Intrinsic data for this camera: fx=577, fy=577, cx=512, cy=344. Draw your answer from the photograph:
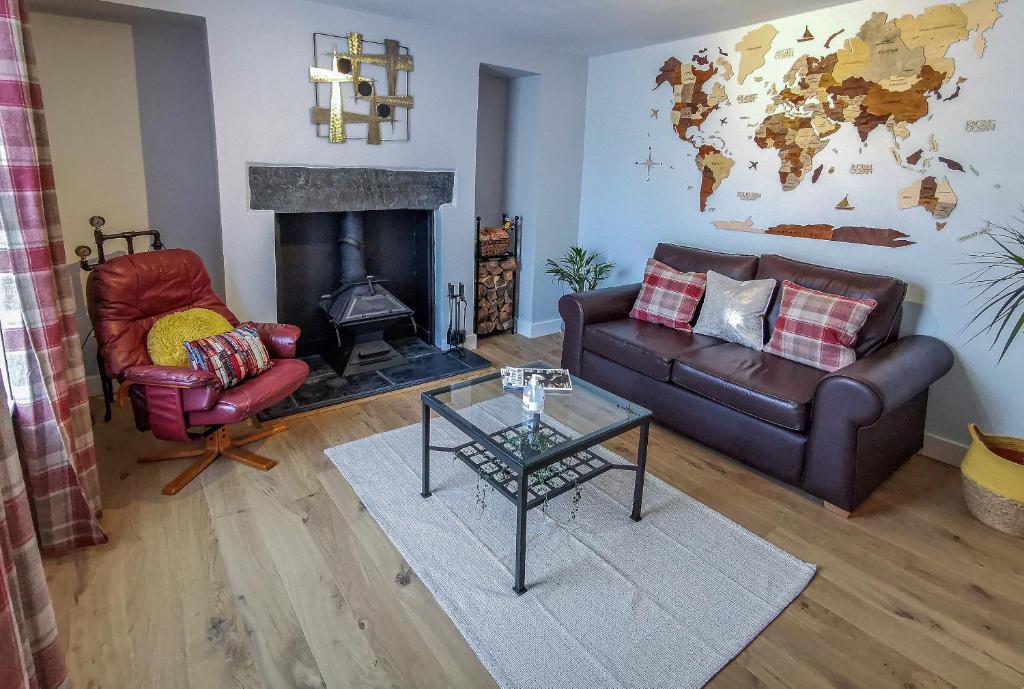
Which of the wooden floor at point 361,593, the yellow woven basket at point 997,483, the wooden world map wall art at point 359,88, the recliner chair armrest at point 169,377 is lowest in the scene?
the wooden floor at point 361,593

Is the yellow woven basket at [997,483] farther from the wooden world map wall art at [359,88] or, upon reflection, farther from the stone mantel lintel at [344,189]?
the wooden world map wall art at [359,88]

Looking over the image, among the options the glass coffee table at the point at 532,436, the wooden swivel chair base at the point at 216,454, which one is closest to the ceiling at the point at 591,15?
the glass coffee table at the point at 532,436

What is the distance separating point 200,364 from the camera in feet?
8.62

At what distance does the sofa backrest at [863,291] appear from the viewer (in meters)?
2.90

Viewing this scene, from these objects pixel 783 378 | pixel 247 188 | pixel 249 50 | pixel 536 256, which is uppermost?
pixel 249 50

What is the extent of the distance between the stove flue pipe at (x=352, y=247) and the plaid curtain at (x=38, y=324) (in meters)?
1.93

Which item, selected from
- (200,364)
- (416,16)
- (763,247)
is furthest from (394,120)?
(763,247)

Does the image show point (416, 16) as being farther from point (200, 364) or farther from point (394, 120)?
point (200, 364)

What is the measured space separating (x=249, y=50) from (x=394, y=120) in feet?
3.01

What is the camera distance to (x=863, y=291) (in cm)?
297

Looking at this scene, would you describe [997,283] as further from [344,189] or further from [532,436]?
[344,189]

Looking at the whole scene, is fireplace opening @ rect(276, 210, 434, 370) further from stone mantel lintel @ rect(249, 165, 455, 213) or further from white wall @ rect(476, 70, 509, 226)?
white wall @ rect(476, 70, 509, 226)

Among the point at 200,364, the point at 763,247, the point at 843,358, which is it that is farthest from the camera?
the point at 763,247

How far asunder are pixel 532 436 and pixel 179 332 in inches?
70.7
